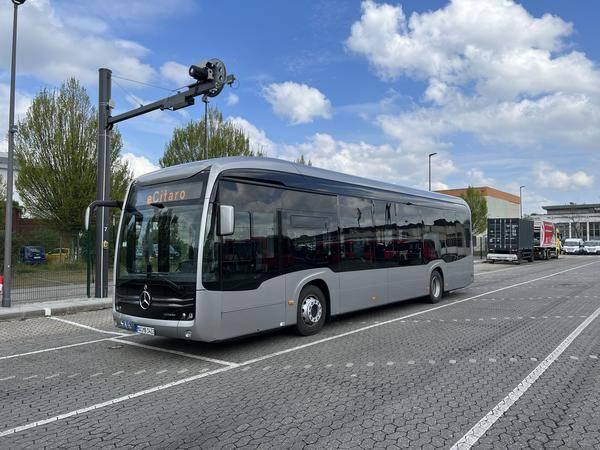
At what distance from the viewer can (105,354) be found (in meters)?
7.43

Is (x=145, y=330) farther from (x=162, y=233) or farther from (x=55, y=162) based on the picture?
(x=55, y=162)

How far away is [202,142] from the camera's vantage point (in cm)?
3192

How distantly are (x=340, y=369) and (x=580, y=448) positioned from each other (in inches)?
116

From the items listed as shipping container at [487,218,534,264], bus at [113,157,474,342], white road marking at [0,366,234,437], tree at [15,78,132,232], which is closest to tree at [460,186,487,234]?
shipping container at [487,218,534,264]

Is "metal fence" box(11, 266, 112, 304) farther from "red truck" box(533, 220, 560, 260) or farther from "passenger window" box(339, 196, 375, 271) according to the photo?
"red truck" box(533, 220, 560, 260)

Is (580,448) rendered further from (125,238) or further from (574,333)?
(125,238)

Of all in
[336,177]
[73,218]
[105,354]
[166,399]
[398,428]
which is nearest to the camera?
[398,428]

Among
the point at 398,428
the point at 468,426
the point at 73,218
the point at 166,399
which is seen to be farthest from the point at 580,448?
the point at 73,218

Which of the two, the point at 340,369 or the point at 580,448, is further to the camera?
the point at 340,369

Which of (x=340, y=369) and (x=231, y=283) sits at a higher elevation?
(x=231, y=283)

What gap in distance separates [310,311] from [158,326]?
272 cm

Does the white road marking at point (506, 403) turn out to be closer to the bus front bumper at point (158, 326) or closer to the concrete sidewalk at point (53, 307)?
the bus front bumper at point (158, 326)

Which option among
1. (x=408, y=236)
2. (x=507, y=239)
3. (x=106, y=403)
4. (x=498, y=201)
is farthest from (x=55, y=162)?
(x=498, y=201)

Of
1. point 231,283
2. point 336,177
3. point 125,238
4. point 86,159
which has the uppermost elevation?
point 86,159
